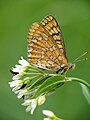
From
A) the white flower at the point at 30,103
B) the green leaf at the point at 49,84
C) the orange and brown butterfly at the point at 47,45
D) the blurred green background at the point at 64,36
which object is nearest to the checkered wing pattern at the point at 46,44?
the orange and brown butterfly at the point at 47,45

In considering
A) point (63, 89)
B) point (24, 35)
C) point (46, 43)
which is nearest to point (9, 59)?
point (24, 35)

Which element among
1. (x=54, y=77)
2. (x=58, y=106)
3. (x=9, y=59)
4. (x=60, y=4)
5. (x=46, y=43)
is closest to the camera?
(x=54, y=77)

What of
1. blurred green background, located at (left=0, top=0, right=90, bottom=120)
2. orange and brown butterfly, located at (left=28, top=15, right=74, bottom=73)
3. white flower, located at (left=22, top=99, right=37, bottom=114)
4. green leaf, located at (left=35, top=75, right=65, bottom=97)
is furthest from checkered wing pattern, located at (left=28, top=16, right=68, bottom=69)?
blurred green background, located at (left=0, top=0, right=90, bottom=120)

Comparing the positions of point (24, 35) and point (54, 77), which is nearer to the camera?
point (54, 77)

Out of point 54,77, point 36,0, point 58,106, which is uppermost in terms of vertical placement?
point 36,0

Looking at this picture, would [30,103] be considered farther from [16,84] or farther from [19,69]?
[19,69]

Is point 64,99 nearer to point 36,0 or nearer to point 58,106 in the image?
point 58,106

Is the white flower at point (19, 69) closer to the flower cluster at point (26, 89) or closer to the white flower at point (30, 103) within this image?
the flower cluster at point (26, 89)
